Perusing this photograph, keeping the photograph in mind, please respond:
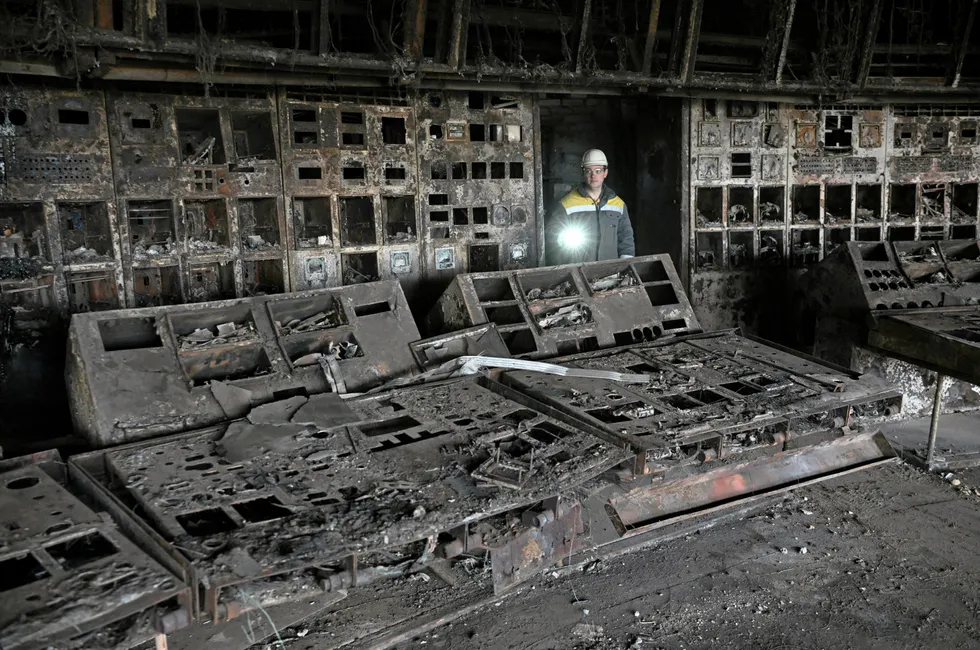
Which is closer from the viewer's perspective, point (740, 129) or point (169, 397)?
point (169, 397)

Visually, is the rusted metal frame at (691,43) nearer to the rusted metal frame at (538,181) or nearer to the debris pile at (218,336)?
the rusted metal frame at (538,181)

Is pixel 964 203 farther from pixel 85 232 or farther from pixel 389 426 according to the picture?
pixel 85 232

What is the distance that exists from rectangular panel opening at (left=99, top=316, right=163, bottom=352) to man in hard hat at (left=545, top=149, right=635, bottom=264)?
3.38 m

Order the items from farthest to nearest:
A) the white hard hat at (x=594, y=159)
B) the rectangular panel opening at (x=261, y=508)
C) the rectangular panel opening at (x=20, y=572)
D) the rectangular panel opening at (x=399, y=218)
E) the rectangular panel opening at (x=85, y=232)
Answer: the white hard hat at (x=594, y=159), the rectangular panel opening at (x=399, y=218), the rectangular panel opening at (x=85, y=232), the rectangular panel opening at (x=261, y=508), the rectangular panel opening at (x=20, y=572)

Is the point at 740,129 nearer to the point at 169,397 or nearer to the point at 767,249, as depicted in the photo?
the point at 767,249

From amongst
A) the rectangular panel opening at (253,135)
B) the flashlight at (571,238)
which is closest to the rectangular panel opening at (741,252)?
the flashlight at (571,238)

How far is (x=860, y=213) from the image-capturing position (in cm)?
755

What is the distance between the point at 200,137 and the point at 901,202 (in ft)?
22.5

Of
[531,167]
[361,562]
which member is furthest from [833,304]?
[361,562]

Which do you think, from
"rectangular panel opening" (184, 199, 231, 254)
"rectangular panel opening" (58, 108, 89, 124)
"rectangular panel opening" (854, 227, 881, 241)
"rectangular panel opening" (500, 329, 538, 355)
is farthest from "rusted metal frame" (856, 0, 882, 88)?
"rectangular panel opening" (58, 108, 89, 124)

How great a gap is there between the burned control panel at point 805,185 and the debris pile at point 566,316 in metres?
2.13

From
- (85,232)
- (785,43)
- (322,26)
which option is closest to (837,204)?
(785,43)

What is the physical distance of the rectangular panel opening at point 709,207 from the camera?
707 centimetres

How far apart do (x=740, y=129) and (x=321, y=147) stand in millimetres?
3980
